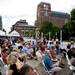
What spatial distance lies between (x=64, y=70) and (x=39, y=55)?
5.33 metres

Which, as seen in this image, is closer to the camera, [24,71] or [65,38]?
[24,71]

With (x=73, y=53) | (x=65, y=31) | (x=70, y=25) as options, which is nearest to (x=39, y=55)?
(x=73, y=53)

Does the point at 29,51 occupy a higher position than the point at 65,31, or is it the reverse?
the point at 29,51

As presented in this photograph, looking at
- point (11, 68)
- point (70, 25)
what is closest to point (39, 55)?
point (11, 68)

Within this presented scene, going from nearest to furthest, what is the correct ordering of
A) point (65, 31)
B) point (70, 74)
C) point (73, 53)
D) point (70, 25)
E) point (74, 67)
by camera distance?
point (70, 74)
point (74, 67)
point (73, 53)
point (70, 25)
point (65, 31)

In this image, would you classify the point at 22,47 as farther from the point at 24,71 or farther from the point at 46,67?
the point at 24,71

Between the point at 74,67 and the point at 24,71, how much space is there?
4.83m

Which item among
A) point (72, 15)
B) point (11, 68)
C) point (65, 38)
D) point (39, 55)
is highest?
point (11, 68)

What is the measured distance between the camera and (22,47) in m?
27.5

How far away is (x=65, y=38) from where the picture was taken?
110625 millimetres

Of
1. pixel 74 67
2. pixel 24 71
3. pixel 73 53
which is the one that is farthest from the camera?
pixel 73 53

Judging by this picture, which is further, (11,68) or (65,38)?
(65,38)

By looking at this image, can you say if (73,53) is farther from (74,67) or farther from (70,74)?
(70,74)

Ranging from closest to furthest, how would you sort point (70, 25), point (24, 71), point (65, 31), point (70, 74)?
point (24, 71), point (70, 74), point (70, 25), point (65, 31)
